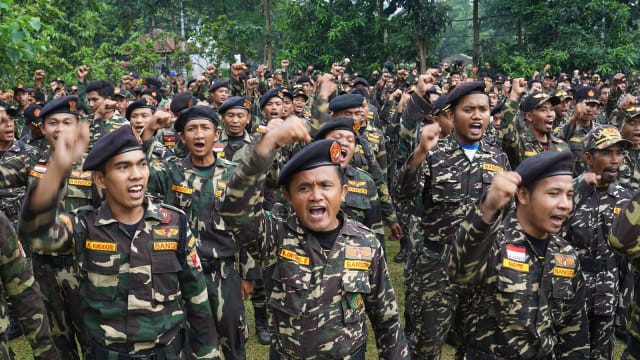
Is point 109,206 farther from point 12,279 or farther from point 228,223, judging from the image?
point 228,223

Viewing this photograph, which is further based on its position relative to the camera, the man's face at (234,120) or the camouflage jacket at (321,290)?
the man's face at (234,120)

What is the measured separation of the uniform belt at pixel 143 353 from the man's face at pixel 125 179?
0.85 meters

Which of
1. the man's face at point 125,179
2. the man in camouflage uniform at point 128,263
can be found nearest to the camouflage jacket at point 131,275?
the man in camouflage uniform at point 128,263

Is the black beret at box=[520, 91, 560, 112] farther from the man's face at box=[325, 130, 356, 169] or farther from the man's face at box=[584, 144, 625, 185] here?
the man's face at box=[325, 130, 356, 169]

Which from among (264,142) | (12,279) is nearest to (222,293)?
(12,279)

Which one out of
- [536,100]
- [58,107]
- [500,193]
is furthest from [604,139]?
[58,107]

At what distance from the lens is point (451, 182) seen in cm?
510

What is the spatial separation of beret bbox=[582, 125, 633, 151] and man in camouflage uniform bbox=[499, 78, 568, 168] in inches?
43.9

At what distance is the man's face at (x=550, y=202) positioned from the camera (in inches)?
131

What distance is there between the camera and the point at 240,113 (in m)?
6.84

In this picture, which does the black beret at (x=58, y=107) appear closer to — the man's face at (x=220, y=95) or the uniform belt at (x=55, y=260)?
the uniform belt at (x=55, y=260)

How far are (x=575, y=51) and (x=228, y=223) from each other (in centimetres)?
2710

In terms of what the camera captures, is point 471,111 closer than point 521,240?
No

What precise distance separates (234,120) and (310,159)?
12.9 ft
